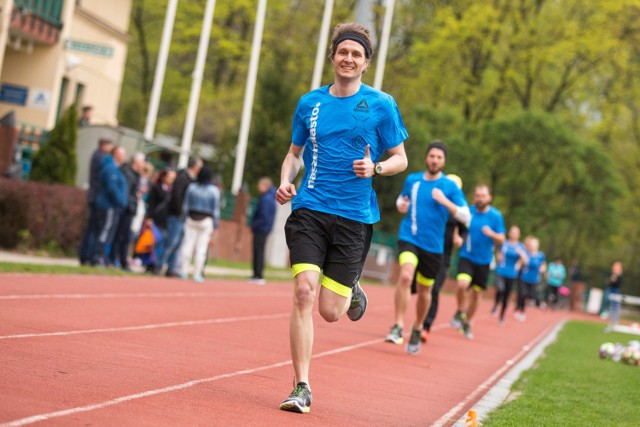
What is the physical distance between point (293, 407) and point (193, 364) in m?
2.27

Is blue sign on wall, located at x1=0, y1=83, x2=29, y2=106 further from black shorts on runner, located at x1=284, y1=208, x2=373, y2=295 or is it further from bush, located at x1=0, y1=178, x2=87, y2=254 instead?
black shorts on runner, located at x1=284, y1=208, x2=373, y2=295

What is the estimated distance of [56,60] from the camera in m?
35.4

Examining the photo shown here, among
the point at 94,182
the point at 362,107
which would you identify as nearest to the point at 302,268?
the point at 362,107

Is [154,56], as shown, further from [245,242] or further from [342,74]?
[342,74]

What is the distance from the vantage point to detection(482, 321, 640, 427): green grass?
988cm

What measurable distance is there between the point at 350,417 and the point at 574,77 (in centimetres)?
5248

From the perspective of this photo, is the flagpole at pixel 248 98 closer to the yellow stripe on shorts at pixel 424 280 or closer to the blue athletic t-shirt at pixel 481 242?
the blue athletic t-shirt at pixel 481 242

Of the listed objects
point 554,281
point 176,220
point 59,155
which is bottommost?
point 554,281

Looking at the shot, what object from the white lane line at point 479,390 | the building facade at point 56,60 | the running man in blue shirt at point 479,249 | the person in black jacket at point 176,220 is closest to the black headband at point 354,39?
the white lane line at point 479,390

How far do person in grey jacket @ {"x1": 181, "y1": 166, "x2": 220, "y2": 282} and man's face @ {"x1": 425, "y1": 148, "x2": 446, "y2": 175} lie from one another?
7875 mm

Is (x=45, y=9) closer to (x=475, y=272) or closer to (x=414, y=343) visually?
(x=475, y=272)

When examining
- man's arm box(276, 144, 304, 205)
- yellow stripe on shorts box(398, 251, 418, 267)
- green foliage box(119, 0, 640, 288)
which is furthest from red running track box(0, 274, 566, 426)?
green foliage box(119, 0, 640, 288)

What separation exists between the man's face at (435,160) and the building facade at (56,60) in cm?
1668

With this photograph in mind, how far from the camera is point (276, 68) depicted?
1560 inches
